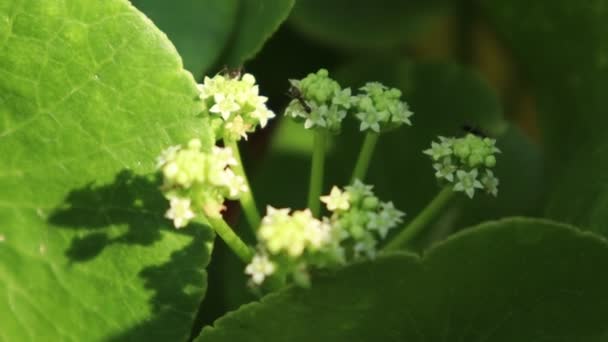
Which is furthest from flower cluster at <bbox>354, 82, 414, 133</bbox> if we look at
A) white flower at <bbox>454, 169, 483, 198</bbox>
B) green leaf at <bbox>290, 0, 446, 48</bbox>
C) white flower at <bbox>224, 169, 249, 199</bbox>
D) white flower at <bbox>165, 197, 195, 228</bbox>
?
green leaf at <bbox>290, 0, 446, 48</bbox>

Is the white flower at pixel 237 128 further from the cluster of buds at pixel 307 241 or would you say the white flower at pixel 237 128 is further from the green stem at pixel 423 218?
the green stem at pixel 423 218

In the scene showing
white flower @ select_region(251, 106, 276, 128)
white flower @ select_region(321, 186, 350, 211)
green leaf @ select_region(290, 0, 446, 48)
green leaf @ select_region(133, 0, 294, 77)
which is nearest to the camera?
white flower @ select_region(321, 186, 350, 211)

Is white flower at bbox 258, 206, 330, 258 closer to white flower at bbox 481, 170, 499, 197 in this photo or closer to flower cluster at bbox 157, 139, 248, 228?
flower cluster at bbox 157, 139, 248, 228

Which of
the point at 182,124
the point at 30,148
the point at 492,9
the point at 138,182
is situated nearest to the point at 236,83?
the point at 182,124

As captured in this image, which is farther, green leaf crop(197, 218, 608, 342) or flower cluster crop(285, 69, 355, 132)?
flower cluster crop(285, 69, 355, 132)

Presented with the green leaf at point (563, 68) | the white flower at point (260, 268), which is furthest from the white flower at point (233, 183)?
the green leaf at point (563, 68)

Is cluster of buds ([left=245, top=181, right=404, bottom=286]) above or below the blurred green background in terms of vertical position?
above

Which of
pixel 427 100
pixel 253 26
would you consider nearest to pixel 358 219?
pixel 253 26
